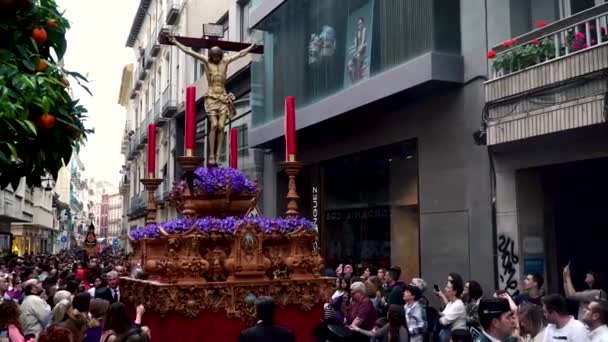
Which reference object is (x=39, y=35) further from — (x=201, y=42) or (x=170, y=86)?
(x=170, y=86)

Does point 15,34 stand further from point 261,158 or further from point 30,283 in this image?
point 261,158

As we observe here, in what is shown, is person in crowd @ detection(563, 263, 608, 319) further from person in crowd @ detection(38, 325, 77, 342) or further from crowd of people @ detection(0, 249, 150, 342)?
person in crowd @ detection(38, 325, 77, 342)

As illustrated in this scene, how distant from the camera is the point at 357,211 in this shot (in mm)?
18344

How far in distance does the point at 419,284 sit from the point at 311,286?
2.42 metres

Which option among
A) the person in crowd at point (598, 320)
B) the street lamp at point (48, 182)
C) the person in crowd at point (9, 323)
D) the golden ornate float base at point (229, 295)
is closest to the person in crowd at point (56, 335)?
the street lamp at point (48, 182)

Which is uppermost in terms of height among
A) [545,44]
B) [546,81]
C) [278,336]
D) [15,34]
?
[545,44]

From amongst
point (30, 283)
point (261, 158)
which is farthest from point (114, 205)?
point (30, 283)

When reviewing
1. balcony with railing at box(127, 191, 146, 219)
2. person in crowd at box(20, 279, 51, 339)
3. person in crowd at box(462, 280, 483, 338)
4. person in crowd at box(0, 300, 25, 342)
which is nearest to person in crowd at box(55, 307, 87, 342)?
person in crowd at box(0, 300, 25, 342)

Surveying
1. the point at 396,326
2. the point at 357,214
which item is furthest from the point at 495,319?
the point at 357,214

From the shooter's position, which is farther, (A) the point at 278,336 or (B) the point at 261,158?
(B) the point at 261,158

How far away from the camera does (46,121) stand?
4480 millimetres

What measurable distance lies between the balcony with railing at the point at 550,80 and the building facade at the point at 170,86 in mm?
6699

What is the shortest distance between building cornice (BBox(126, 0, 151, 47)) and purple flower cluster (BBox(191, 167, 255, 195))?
1774 inches

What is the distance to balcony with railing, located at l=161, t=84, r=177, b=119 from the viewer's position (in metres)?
37.5
